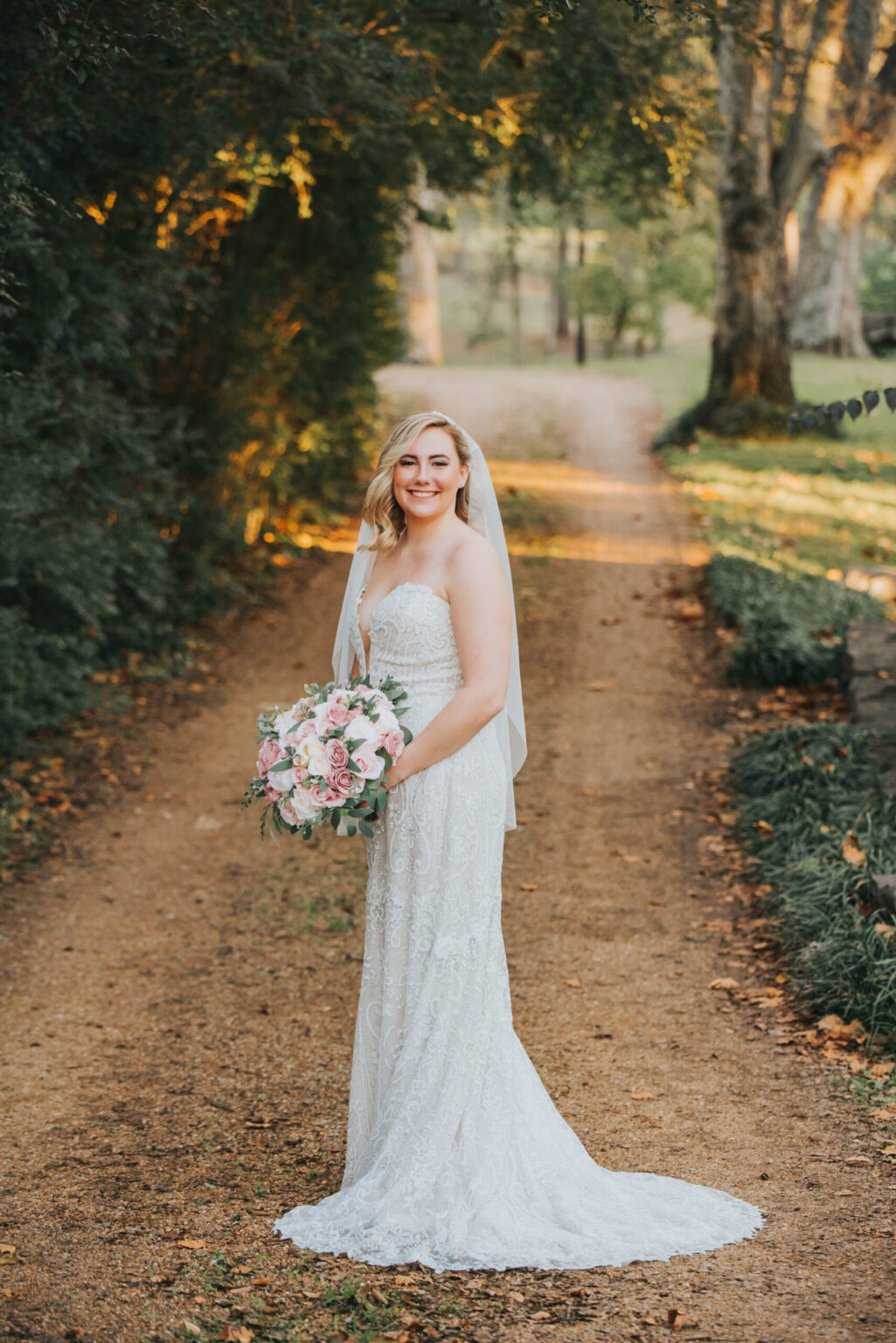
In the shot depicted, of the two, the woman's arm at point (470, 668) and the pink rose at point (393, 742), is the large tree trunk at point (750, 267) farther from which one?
the pink rose at point (393, 742)

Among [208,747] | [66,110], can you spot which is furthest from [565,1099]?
[66,110]

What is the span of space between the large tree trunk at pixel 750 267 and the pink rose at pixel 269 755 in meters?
16.0

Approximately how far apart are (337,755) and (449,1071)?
109 centimetres

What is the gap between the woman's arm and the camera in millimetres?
3789

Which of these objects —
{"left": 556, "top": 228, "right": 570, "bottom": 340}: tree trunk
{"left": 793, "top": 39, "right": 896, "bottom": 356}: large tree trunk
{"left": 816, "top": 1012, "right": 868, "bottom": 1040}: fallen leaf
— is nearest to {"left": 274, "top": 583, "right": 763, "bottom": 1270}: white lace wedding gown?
{"left": 816, "top": 1012, "right": 868, "bottom": 1040}: fallen leaf

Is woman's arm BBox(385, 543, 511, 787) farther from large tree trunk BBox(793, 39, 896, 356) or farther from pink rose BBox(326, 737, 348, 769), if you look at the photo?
large tree trunk BBox(793, 39, 896, 356)

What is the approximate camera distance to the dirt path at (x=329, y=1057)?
3504 mm

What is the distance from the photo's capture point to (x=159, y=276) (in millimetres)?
9609

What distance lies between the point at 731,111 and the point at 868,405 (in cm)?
1430

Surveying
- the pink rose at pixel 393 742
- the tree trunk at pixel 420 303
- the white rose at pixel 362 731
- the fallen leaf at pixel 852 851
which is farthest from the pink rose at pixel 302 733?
the tree trunk at pixel 420 303

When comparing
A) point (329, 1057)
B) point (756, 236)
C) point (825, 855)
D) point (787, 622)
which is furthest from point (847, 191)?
point (329, 1057)

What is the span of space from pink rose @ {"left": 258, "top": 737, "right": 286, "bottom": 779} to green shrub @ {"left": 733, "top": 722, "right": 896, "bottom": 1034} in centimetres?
310

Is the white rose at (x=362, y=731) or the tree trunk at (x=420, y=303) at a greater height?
the tree trunk at (x=420, y=303)

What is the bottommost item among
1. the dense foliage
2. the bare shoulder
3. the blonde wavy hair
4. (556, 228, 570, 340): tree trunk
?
the bare shoulder
